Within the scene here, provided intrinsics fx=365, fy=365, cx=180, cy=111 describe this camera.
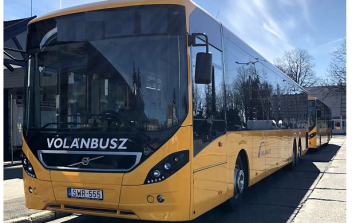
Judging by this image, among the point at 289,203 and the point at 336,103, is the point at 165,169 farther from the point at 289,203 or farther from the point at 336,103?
the point at 336,103

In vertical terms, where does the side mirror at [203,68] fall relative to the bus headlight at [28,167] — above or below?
above

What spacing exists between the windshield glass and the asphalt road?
2214mm

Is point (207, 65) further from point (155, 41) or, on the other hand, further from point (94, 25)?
point (94, 25)

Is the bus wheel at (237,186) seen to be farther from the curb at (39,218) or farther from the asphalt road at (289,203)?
the curb at (39,218)

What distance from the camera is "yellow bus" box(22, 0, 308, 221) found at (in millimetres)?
4641

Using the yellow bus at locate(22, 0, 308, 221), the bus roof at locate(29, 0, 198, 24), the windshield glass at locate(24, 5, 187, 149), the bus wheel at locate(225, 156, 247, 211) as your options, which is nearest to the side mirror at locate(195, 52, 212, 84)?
the yellow bus at locate(22, 0, 308, 221)

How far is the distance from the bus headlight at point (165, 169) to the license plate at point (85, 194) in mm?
680

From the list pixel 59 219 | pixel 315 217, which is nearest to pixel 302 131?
pixel 315 217

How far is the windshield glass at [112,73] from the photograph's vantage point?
474 cm

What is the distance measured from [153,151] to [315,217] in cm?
359

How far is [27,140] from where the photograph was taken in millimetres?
5332

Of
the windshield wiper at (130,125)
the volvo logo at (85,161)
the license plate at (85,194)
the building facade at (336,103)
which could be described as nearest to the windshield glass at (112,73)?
the windshield wiper at (130,125)

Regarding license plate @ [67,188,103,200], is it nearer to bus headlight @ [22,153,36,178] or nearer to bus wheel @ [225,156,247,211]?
bus headlight @ [22,153,36,178]

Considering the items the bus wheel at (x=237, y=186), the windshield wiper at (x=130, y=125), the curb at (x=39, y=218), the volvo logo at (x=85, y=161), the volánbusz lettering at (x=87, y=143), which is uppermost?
the windshield wiper at (x=130, y=125)
